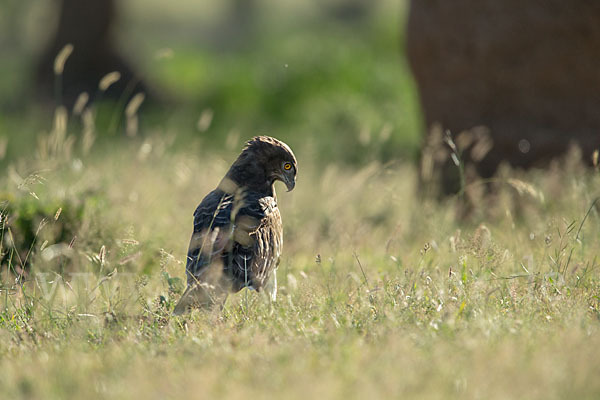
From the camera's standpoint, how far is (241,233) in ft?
16.5

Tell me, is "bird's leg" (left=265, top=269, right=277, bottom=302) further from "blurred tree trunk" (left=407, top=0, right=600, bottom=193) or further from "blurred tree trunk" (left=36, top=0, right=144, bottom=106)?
"blurred tree trunk" (left=36, top=0, right=144, bottom=106)

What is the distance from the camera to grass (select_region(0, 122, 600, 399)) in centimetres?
346

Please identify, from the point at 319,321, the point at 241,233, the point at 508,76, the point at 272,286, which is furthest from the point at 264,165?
the point at 508,76

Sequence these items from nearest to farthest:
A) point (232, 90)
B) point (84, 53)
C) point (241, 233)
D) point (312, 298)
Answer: point (312, 298), point (241, 233), point (84, 53), point (232, 90)

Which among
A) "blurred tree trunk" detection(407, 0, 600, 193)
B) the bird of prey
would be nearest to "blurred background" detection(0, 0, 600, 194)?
"blurred tree trunk" detection(407, 0, 600, 193)

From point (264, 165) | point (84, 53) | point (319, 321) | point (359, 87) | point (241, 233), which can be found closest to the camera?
point (319, 321)

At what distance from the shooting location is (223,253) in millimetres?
4945

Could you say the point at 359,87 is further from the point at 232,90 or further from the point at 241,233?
the point at 241,233

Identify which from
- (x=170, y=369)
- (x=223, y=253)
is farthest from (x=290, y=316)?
(x=170, y=369)

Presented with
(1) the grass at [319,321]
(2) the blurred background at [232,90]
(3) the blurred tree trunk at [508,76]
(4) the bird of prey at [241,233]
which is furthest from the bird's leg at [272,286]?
(2) the blurred background at [232,90]

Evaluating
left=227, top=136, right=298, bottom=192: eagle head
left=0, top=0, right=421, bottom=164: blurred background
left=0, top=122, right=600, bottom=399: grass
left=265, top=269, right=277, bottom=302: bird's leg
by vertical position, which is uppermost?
left=227, top=136, right=298, bottom=192: eagle head

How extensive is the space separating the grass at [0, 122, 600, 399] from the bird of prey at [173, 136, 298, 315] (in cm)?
14

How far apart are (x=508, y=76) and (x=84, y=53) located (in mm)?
10996

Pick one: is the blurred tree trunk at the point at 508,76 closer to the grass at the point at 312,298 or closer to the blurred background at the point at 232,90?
the grass at the point at 312,298
